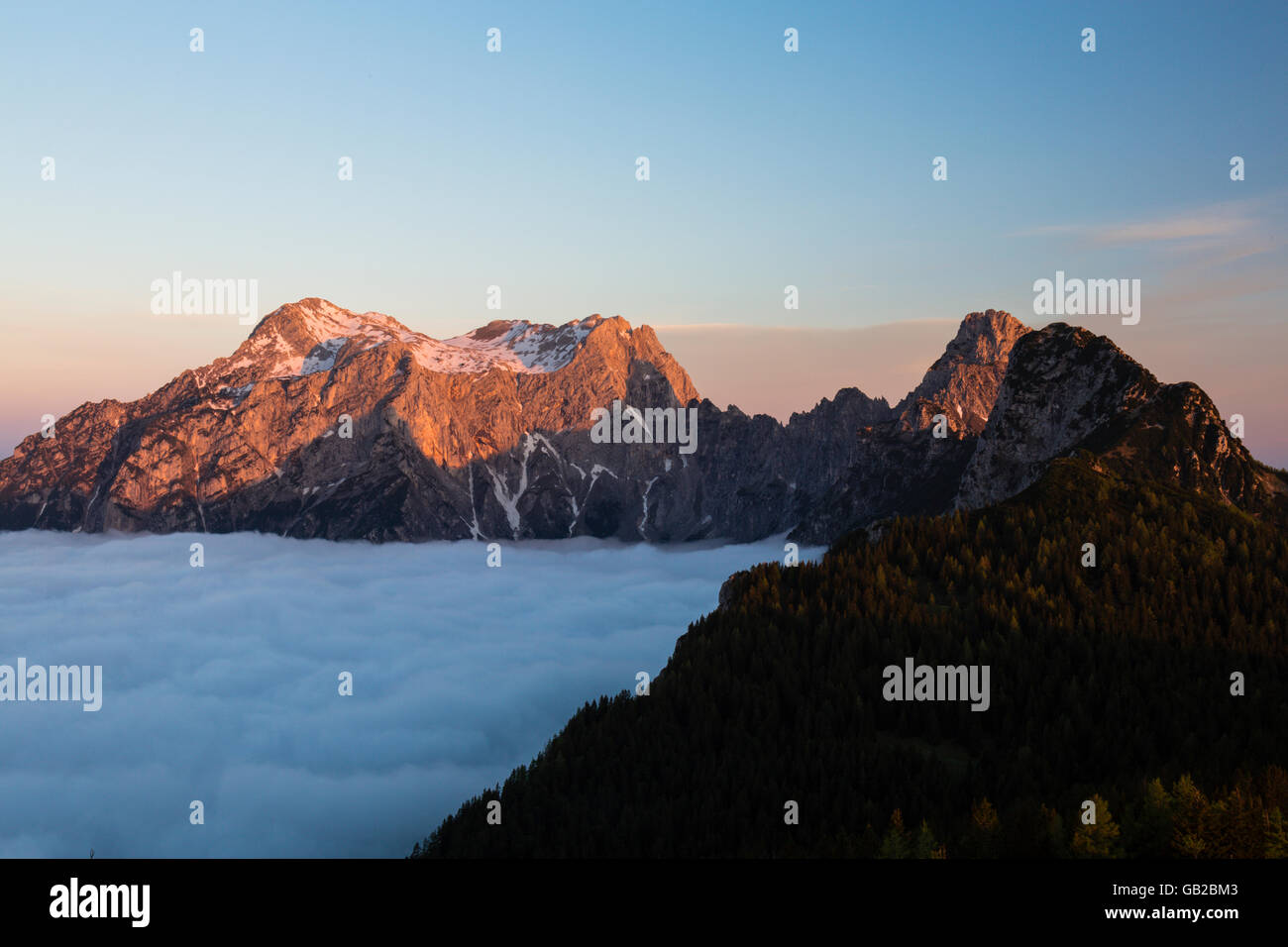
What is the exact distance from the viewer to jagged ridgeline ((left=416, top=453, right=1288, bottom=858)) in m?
131

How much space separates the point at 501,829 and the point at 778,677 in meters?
59.6

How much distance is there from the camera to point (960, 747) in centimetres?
16862

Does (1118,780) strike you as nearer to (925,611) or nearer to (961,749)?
(961,749)

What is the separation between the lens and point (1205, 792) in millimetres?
134250

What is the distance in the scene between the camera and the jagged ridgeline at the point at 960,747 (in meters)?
131
